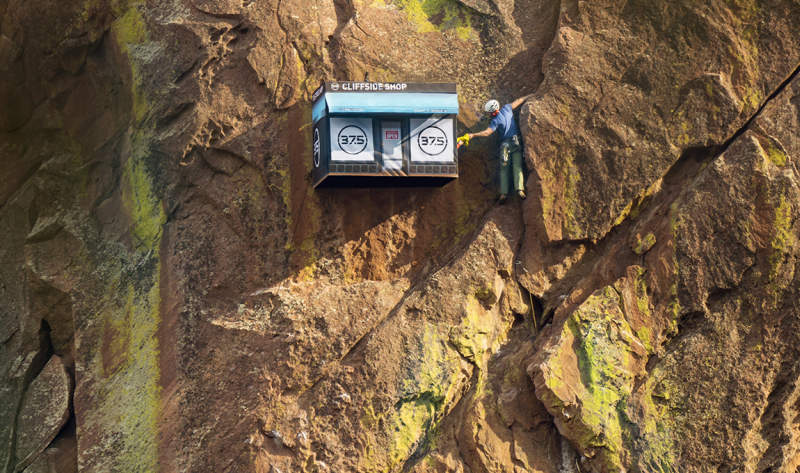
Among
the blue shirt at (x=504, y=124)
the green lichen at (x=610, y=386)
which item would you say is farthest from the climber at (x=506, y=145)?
the green lichen at (x=610, y=386)

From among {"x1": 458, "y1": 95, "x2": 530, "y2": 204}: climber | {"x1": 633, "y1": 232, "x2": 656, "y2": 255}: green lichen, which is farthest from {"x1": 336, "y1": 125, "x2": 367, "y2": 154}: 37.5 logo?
{"x1": 633, "y1": 232, "x2": 656, "y2": 255}: green lichen

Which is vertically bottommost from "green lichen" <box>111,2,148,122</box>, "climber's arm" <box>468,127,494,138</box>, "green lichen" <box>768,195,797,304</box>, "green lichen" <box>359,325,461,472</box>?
"green lichen" <box>359,325,461,472</box>

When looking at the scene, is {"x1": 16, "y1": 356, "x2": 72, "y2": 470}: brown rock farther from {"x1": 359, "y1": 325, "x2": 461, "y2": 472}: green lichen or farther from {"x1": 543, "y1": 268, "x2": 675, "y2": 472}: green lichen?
{"x1": 543, "y1": 268, "x2": 675, "y2": 472}: green lichen

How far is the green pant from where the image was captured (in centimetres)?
1496

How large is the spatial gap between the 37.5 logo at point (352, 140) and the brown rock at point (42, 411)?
500 cm

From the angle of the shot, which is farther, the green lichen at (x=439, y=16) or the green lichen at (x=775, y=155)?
the green lichen at (x=439, y=16)

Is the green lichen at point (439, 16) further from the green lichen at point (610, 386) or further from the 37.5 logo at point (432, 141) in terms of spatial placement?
the green lichen at point (610, 386)

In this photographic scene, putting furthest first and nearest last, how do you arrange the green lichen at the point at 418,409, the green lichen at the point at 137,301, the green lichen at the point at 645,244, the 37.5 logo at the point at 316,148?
the green lichen at the point at 645,244
the green lichen at the point at 137,301
the 37.5 logo at the point at 316,148
the green lichen at the point at 418,409

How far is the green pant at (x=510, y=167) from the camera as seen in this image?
49.1ft

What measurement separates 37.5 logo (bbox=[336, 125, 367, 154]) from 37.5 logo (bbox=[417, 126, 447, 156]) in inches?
26.2

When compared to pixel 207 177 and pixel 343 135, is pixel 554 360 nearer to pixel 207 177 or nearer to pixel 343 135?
pixel 343 135

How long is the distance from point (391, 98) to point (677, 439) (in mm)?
5182

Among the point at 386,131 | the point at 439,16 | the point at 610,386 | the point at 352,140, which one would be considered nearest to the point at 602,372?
the point at 610,386

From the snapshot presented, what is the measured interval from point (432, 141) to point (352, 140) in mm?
948
